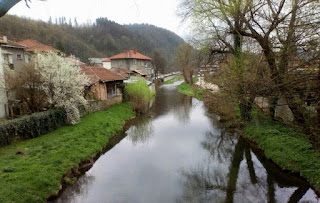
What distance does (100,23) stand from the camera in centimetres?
10275

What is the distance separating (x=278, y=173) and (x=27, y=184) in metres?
10.1

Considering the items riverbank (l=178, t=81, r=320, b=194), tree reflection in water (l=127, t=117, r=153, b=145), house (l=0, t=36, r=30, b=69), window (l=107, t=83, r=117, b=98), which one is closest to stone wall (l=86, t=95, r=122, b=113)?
window (l=107, t=83, r=117, b=98)

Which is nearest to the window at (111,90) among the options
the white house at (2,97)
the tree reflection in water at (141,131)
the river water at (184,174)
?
the tree reflection in water at (141,131)

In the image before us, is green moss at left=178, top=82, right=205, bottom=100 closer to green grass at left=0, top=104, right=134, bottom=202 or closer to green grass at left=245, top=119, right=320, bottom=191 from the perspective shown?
green grass at left=245, top=119, right=320, bottom=191

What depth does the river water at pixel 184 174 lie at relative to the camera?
8133 millimetres

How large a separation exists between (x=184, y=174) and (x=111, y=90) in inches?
563

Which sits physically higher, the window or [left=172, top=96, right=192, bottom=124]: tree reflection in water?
the window

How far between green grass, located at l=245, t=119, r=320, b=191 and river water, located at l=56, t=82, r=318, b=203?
1.37 ft

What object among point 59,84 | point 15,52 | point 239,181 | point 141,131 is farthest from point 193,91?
point 15,52

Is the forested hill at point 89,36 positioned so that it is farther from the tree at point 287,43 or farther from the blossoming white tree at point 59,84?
the tree at point 287,43

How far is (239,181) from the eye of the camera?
9.15 metres

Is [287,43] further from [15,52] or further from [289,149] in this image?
[15,52]

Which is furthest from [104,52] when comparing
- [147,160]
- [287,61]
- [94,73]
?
[287,61]

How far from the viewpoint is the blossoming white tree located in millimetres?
14062
